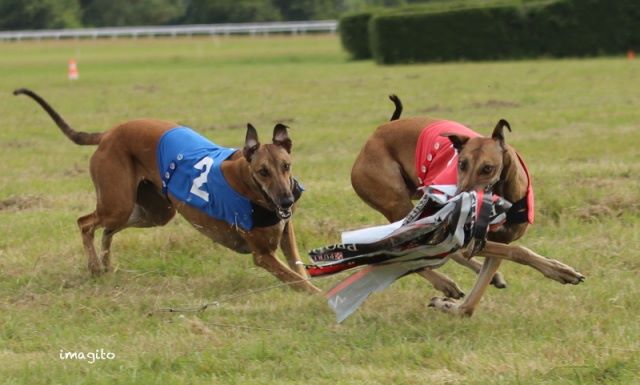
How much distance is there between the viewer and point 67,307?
275 inches

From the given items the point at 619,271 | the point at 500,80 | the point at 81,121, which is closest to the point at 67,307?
the point at 619,271

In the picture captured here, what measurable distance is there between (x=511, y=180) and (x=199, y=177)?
2.28 metres

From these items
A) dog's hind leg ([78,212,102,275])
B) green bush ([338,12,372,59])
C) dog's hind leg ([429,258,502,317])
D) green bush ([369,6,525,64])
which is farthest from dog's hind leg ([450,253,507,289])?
green bush ([338,12,372,59])

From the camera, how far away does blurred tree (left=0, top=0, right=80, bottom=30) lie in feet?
250

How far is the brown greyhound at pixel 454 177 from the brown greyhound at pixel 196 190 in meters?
0.70

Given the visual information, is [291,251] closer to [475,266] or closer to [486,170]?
[475,266]

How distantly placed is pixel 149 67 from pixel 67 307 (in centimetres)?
3120

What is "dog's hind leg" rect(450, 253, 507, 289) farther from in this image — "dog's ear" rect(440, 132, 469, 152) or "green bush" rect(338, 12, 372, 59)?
"green bush" rect(338, 12, 372, 59)

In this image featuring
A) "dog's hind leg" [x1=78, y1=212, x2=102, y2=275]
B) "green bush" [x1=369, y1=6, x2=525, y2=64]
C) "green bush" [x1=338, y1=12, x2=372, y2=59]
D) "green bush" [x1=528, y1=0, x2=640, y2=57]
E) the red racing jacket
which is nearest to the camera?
the red racing jacket

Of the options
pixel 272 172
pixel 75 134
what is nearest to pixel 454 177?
pixel 272 172

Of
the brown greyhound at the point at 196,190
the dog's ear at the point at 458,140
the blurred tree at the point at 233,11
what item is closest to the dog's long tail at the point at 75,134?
the brown greyhound at the point at 196,190

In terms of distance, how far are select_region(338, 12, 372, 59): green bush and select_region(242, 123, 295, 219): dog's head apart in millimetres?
31807

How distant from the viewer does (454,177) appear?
658 centimetres

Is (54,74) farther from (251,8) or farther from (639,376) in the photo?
(251,8)
